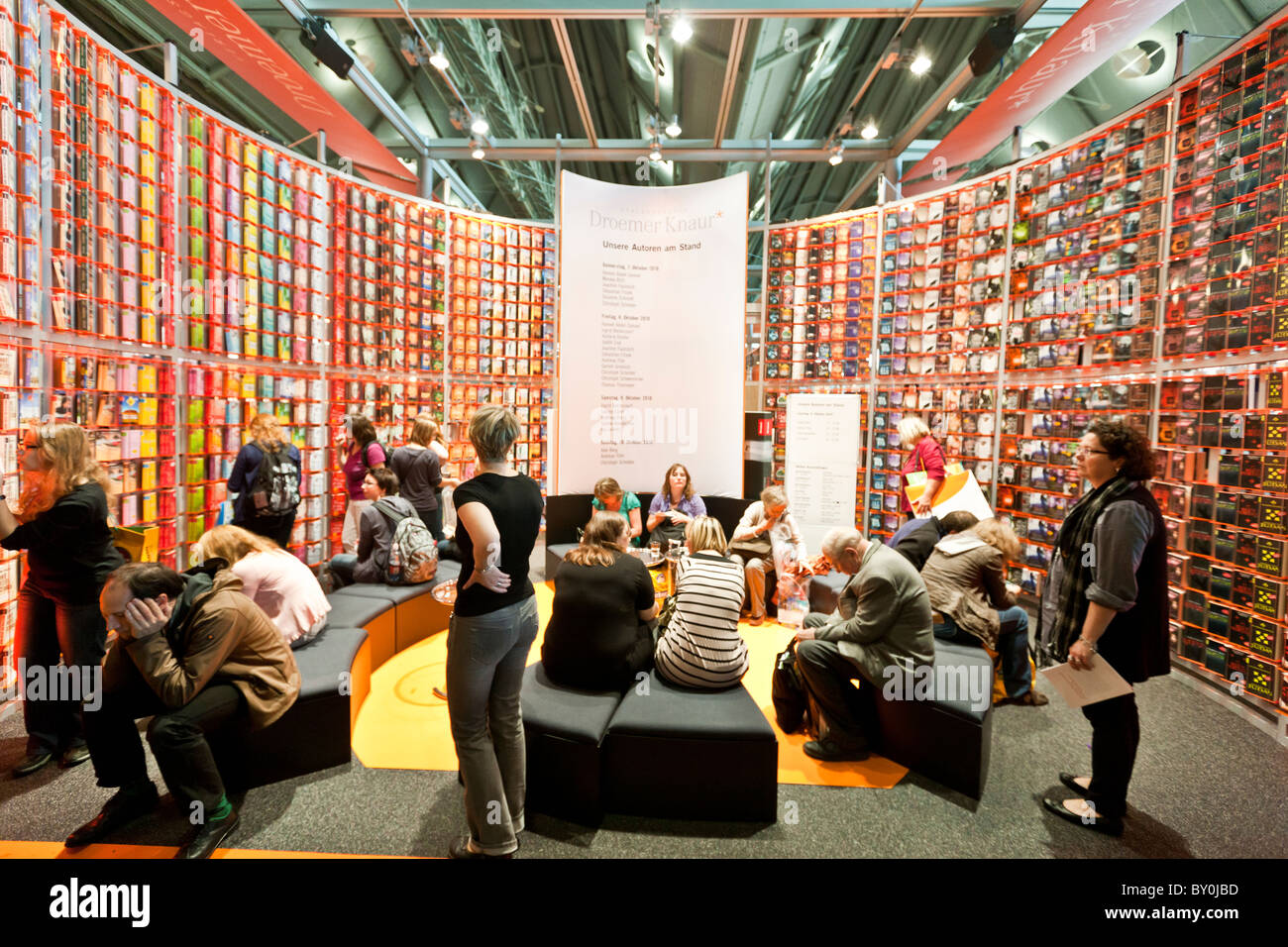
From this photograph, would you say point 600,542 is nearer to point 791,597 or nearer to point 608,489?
point 608,489

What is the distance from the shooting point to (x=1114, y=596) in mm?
2248

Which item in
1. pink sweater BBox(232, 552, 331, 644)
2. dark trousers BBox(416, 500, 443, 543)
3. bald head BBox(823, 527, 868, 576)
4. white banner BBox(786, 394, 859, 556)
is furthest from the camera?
white banner BBox(786, 394, 859, 556)

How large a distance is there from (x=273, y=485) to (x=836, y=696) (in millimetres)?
3892

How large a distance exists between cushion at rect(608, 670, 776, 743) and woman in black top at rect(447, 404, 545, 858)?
513mm

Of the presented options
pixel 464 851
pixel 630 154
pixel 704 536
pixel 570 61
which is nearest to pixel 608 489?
pixel 704 536

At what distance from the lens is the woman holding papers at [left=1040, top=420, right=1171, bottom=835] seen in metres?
2.26

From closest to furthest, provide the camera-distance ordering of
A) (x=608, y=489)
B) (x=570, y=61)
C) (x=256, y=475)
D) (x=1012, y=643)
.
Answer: (x=1012, y=643)
(x=256, y=475)
(x=608, y=489)
(x=570, y=61)

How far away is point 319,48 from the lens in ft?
17.1

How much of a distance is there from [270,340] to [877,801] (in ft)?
20.1

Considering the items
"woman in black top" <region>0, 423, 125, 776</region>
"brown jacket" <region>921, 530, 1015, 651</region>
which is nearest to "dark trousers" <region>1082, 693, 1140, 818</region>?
"brown jacket" <region>921, 530, 1015, 651</region>

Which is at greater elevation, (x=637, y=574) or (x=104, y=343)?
(x=104, y=343)

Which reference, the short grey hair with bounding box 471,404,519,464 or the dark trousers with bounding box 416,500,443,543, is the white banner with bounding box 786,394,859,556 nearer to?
the dark trousers with bounding box 416,500,443,543
